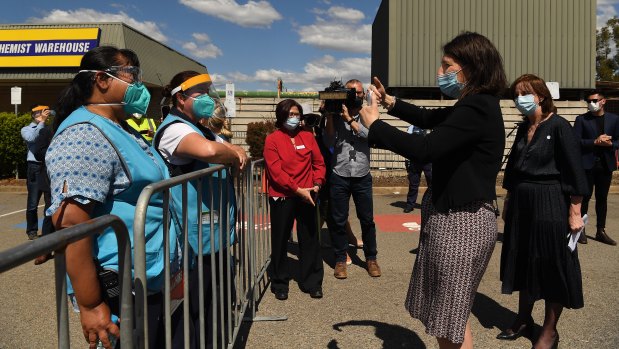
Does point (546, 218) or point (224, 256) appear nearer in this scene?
point (224, 256)

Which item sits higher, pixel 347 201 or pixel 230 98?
pixel 230 98

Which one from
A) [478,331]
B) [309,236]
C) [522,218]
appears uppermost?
[522,218]

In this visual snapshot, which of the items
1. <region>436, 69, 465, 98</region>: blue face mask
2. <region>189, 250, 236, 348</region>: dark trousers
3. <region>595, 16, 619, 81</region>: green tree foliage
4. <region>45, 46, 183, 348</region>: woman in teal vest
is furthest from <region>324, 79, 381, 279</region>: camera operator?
<region>595, 16, 619, 81</region>: green tree foliage

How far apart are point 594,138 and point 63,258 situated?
6720mm

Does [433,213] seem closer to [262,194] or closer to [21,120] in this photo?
[262,194]

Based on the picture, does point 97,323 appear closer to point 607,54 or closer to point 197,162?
point 197,162

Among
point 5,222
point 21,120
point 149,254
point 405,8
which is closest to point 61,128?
point 149,254

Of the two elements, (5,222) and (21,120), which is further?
(21,120)

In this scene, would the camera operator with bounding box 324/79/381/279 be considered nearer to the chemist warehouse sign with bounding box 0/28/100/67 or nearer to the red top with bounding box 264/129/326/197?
the red top with bounding box 264/129/326/197

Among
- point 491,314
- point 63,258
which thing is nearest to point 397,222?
point 491,314

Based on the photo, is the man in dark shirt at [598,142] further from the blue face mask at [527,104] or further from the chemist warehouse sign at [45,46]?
the chemist warehouse sign at [45,46]

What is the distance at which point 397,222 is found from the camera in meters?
8.45

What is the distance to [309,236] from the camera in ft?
16.0

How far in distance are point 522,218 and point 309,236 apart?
1.99 meters
